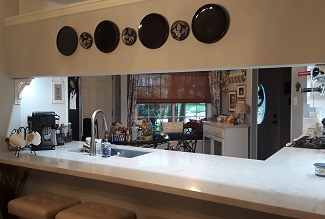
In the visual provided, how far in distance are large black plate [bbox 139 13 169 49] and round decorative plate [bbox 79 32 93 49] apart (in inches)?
22.2

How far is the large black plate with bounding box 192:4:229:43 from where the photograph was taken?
6.32ft

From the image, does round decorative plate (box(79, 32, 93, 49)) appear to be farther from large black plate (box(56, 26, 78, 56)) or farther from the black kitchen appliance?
the black kitchen appliance

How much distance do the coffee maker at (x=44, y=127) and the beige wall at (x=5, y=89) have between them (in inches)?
9.2

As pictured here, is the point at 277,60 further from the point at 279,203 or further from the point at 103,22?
the point at 103,22

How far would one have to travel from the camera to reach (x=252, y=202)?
152 cm

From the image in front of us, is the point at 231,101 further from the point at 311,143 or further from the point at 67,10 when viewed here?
the point at 67,10

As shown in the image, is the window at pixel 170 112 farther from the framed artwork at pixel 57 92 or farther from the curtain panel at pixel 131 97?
the framed artwork at pixel 57 92

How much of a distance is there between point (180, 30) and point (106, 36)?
71 cm

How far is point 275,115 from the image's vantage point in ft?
22.3

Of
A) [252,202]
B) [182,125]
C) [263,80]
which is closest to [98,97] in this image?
[182,125]

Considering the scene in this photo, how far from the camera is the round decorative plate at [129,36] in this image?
2.35 metres

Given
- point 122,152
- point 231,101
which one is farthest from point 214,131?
point 122,152

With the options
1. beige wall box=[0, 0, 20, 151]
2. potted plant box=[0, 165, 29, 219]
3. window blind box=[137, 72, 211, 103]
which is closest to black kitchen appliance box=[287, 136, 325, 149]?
potted plant box=[0, 165, 29, 219]

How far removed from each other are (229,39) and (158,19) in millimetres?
591
